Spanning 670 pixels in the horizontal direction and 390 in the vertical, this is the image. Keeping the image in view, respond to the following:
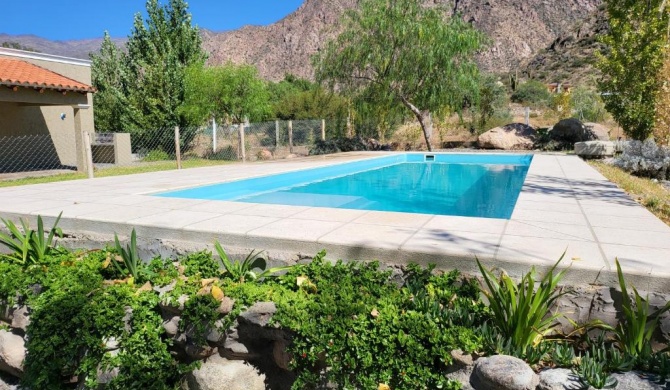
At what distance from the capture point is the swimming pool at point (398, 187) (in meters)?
7.10

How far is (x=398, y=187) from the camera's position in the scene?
9805 millimetres

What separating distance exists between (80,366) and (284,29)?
72019 mm

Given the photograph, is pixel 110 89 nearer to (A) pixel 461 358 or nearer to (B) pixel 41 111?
(B) pixel 41 111

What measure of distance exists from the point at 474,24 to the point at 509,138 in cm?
4597

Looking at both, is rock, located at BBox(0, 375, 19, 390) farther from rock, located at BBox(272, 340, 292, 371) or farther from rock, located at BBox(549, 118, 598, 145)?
rock, located at BBox(549, 118, 598, 145)

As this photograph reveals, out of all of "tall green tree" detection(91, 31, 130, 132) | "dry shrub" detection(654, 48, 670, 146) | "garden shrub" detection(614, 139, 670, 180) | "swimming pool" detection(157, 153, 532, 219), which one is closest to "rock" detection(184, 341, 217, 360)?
"swimming pool" detection(157, 153, 532, 219)

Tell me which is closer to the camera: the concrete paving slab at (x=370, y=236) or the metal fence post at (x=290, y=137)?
the concrete paving slab at (x=370, y=236)

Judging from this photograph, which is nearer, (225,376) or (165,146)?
(225,376)

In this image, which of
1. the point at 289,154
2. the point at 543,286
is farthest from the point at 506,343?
the point at 289,154

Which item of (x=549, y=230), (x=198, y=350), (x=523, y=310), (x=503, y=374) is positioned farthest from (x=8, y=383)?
(x=549, y=230)

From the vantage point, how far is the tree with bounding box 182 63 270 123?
1839 cm

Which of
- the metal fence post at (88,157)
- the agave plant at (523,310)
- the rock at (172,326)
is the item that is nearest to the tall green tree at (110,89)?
the metal fence post at (88,157)

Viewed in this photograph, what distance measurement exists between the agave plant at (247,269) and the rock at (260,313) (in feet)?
1.45

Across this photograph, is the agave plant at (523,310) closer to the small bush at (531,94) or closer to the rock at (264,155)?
the rock at (264,155)
